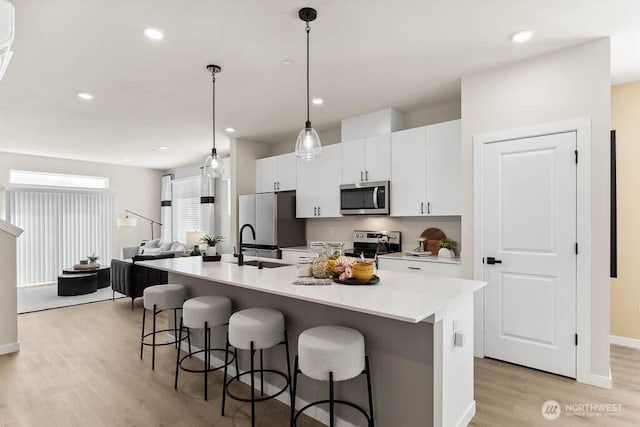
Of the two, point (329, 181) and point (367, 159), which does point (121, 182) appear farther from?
point (367, 159)

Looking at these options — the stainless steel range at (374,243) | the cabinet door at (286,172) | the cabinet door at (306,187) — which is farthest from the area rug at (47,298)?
the stainless steel range at (374,243)

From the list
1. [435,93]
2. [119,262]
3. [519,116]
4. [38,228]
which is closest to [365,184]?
[435,93]

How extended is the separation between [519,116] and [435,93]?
98 cm

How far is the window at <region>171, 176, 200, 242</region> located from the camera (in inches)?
310

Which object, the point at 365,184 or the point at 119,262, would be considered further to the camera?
the point at 119,262

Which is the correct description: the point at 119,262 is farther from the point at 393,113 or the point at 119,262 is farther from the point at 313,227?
the point at 393,113

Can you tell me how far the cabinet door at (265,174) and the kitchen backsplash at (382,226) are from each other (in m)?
0.90

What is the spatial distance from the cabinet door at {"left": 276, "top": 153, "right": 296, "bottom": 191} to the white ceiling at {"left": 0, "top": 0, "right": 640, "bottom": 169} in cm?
83

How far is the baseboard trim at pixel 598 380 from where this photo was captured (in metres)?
2.61

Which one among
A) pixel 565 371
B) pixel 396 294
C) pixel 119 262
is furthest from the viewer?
pixel 119 262

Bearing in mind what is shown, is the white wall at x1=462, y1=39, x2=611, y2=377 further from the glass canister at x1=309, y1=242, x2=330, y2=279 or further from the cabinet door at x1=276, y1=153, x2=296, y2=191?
the cabinet door at x1=276, y1=153, x2=296, y2=191

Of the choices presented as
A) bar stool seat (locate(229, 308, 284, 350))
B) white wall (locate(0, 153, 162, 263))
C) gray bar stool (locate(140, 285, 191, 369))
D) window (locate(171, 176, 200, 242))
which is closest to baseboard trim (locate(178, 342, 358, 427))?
bar stool seat (locate(229, 308, 284, 350))

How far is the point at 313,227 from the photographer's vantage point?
17.9 feet

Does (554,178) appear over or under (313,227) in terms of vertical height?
over
